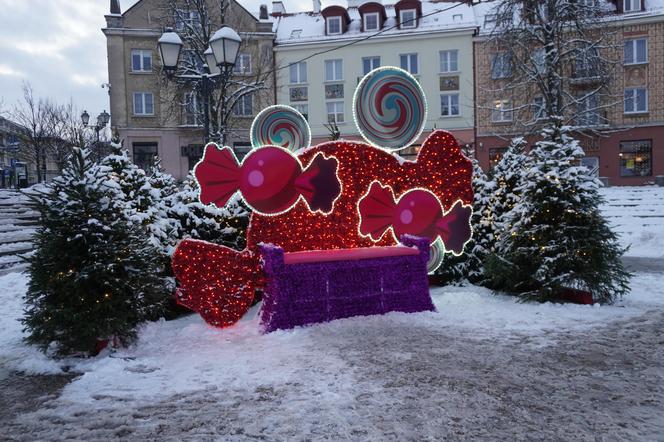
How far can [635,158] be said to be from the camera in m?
29.1

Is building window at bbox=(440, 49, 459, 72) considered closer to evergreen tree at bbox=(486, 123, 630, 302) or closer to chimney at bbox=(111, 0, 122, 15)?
chimney at bbox=(111, 0, 122, 15)

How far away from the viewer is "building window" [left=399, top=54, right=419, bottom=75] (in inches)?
1209

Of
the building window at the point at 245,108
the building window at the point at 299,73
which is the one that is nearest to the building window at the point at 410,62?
→ the building window at the point at 299,73

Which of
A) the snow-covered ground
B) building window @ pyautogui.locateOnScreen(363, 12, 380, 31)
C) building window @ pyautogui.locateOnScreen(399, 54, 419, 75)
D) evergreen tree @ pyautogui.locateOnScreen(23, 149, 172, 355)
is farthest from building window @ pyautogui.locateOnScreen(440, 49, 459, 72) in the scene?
evergreen tree @ pyautogui.locateOnScreen(23, 149, 172, 355)

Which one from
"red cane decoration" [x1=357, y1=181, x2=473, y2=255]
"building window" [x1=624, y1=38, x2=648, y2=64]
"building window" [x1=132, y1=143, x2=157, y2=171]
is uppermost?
"building window" [x1=624, y1=38, x2=648, y2=64]

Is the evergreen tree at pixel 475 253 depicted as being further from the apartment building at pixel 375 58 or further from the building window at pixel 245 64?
the building window at pixel 245 64

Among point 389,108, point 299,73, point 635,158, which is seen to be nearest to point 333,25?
point 299,73

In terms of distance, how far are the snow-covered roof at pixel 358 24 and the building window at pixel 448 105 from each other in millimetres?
4034

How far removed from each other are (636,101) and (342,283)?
30.1 m

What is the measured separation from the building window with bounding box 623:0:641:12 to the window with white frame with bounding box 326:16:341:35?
17.2 m

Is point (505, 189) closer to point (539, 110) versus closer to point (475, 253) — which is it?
point (475, 253)

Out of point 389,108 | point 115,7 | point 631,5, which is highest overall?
point 115,7

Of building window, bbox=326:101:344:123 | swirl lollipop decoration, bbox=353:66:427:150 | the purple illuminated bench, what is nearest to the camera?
the purple illuminated bench

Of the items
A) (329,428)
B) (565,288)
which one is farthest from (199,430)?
(565,288)
